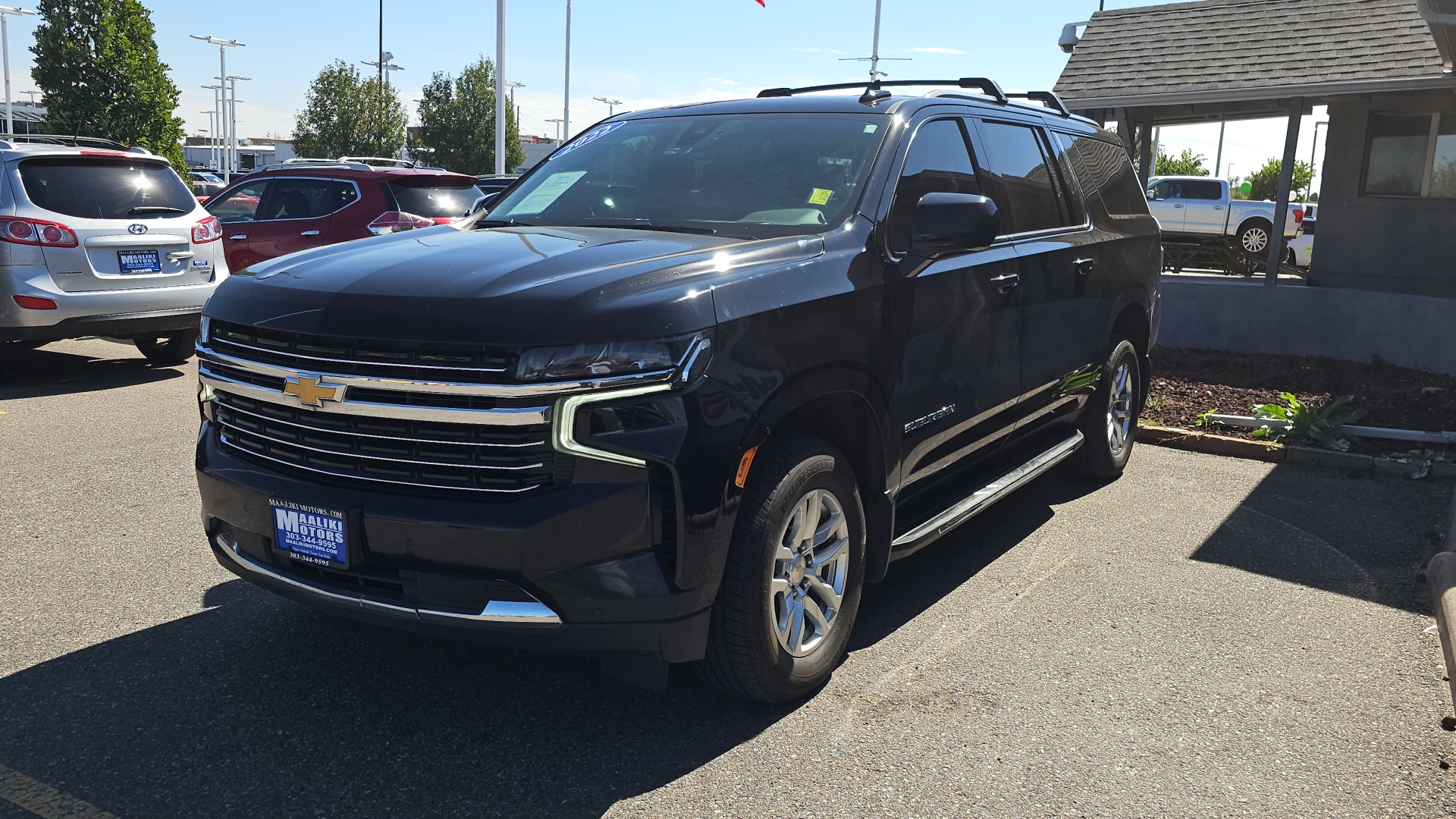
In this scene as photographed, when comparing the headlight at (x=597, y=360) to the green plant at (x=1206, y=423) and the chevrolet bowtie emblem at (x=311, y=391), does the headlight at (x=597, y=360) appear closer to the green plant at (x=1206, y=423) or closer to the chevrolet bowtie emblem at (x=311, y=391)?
the chevrolet bowtie emblem at (x=311, y=391)

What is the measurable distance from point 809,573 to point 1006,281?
5.77ft

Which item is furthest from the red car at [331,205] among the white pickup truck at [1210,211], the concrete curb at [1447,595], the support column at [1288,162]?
the white pickup truck at [1210,211]

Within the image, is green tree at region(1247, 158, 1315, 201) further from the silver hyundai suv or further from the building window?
the silver hyundai suv

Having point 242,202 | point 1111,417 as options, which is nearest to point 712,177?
point 1111,417

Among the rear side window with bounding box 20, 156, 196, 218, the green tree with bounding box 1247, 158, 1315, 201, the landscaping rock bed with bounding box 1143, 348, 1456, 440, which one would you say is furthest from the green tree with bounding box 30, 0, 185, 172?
the green tree with bounding box 1247, 158, 1315, 201

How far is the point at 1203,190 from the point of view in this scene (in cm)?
2728

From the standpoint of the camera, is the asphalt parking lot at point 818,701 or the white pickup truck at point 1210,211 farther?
the white pickup truck at point 1210,211

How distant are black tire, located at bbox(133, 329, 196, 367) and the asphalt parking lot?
4.76 m

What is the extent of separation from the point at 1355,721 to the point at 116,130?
30257 mm

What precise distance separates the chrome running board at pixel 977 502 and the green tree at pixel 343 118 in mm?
44250

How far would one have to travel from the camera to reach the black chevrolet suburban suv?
2996 millimetres

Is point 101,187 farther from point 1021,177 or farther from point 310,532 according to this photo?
point 1021,177

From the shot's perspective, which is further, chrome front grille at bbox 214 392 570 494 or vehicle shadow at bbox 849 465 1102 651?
vehicle shadow at bbox 849 465 1102 651

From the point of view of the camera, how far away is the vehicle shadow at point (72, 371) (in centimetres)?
884
